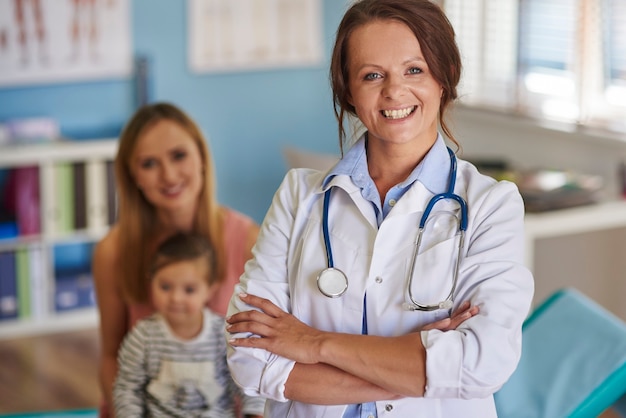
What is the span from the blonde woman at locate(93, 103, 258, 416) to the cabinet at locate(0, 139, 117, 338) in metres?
1.99

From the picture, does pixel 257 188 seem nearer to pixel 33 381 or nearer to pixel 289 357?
pixel 33 381

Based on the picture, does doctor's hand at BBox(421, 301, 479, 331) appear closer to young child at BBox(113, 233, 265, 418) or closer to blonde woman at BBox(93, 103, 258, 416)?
young child at BBox(113, 233, 265, 418)

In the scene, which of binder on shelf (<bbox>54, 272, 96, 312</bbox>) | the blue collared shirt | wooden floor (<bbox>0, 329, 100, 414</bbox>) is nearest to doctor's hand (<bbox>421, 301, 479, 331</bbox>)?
the blue collared shirt

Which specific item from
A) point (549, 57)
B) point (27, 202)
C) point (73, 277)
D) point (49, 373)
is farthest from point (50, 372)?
point (549, 57)

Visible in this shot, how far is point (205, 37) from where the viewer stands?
496 centimetres

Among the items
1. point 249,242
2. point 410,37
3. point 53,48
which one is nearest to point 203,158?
point 249,242

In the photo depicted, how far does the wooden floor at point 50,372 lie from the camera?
3.77 m

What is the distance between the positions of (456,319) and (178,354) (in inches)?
40.1

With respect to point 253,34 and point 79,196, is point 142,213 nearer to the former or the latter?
point 79,196

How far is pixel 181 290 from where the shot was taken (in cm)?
242

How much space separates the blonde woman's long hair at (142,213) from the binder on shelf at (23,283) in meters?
2.05

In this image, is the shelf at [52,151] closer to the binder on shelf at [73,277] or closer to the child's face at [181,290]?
the binder on shelf at [73,277]

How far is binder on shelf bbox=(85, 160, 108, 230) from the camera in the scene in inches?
179

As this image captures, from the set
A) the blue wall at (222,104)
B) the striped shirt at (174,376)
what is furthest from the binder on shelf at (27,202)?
the striped shirt at (174,376)
